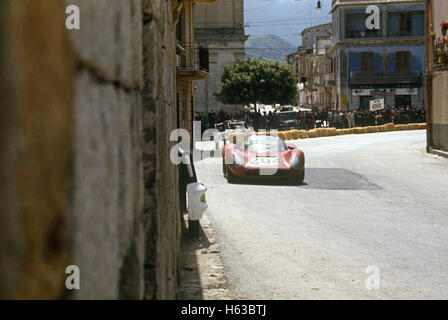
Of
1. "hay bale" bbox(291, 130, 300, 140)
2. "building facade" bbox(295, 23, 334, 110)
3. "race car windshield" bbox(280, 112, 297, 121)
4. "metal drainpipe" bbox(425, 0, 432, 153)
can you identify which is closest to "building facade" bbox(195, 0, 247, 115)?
"building facade" bbox(295, 23, 334, 110)

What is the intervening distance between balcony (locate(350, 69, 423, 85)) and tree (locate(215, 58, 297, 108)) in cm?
566

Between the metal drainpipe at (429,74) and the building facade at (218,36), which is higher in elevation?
the building facade at (218,36)

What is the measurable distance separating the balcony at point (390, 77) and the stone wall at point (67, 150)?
51969 millimetres

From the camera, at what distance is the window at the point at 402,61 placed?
171 feet

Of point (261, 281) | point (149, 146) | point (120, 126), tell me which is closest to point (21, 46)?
point (120, 126)

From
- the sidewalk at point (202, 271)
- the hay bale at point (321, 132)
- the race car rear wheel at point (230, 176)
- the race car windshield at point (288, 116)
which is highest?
the race car windshield at point (288, 116)

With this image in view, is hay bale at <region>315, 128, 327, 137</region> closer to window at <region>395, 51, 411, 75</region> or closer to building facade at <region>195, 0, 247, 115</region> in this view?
building facade at <region>195, 0, 247, 115</region>

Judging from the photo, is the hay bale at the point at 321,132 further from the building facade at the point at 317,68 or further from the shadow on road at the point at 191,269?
the shadow on road at the point at 191,269

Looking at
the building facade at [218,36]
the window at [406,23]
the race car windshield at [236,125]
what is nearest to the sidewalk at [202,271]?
the race car windshield at [236,125]

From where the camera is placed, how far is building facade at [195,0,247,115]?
50.5 m

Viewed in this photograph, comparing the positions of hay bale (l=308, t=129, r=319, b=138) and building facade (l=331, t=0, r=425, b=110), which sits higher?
building facade (l=331, t=0, r=425, b=110)

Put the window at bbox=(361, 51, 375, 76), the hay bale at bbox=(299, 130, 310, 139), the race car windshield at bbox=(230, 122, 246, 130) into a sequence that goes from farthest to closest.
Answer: the window at bbox=(361, 51, 375, 76) → the race car windshield at bbox=(230, 122, 246, 130) → the hay bale at bbox=(299, 130, 310, 139)

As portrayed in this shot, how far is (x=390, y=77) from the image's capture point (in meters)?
51.8

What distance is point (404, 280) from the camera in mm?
5410
